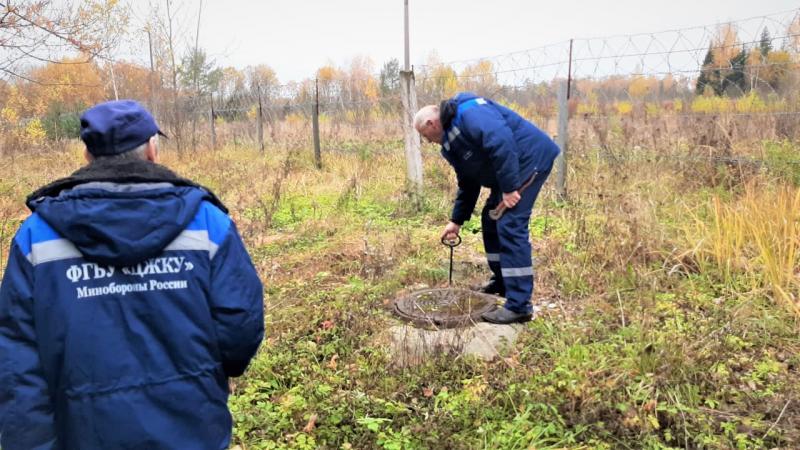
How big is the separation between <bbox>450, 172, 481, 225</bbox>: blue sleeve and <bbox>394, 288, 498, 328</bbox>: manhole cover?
1.99 ft

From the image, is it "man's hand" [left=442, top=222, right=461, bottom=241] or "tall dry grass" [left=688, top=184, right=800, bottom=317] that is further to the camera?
"man's hand" [left=442, top=222, right=461, bottom=241]

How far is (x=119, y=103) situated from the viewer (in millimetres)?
1737

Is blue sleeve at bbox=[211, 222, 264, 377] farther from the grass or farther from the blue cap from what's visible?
the grass

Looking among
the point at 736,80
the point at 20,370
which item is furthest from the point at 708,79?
the point at 20,370

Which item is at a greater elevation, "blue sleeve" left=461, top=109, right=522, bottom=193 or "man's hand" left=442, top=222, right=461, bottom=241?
"blue sleeve" left=461, top=109, right=522, bottom=193

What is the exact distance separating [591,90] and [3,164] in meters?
13.1

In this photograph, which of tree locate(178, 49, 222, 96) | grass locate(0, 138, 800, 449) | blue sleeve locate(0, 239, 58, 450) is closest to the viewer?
blue sleeve locate(0, 239, 58, 450)

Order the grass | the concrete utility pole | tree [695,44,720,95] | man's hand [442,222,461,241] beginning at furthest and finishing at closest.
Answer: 1. tree [695,44,720,95]
2. the concrete utility pole
3. man's hand [442,222,461,241]
4. the grass

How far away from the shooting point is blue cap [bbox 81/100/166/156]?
1.70 meters

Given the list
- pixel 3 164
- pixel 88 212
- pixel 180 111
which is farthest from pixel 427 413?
pixel 3 164

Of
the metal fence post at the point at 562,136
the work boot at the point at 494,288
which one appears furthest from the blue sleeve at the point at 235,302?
the metal fence post at the point at 562,136

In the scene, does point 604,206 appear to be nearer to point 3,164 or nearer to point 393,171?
point 393,171

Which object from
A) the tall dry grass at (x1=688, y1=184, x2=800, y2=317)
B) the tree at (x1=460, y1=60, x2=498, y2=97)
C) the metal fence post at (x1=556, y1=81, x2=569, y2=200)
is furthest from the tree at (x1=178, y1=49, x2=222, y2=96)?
the tall dry grass at (x1=688, y1=184, x2=800, y2=317)

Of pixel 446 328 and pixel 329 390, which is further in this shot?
pixel 446 328
